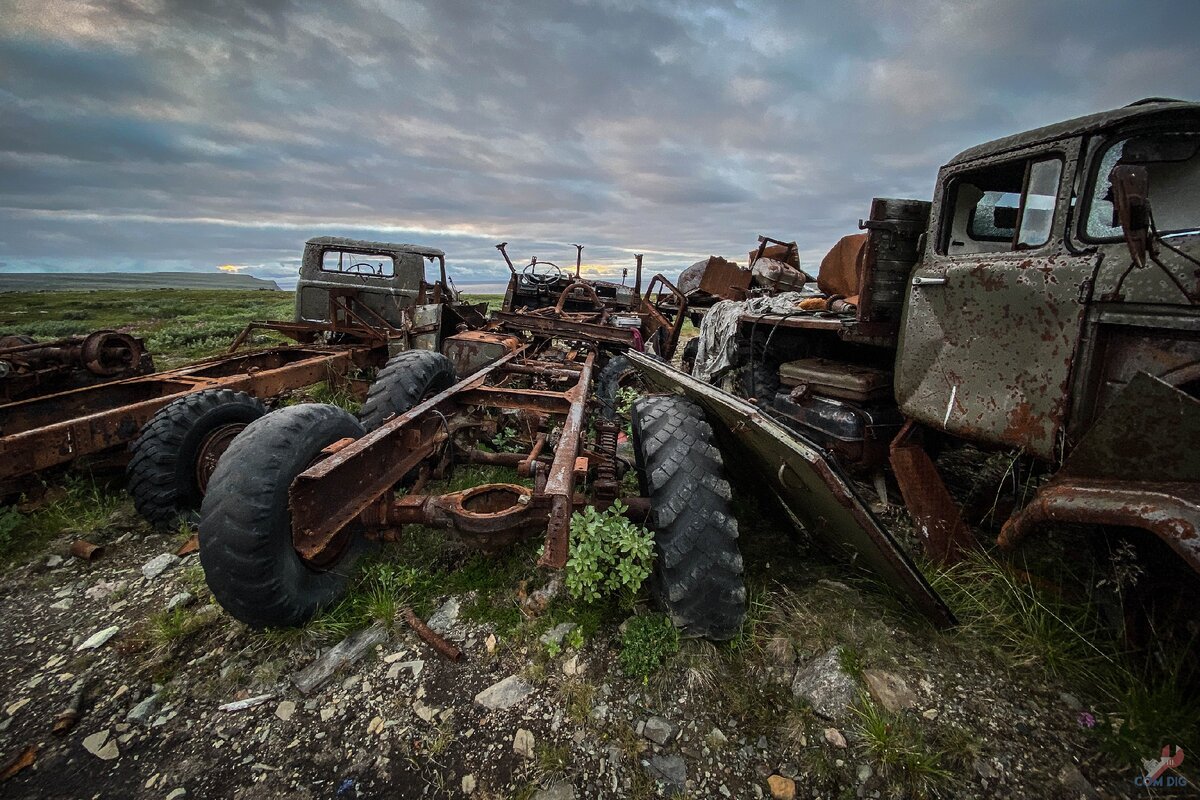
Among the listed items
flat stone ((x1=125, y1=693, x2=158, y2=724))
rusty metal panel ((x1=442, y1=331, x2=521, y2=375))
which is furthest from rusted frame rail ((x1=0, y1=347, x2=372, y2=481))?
flat stone ((x1=125, y1=693, x2=158, y2=724))

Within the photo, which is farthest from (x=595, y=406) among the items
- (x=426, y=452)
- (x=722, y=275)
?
(x=722, y=275)

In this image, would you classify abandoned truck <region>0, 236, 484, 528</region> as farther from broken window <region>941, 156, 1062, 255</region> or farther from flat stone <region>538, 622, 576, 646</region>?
broken window <region>941, 156, 1062, 255</region>

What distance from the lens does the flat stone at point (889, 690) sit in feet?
6.86

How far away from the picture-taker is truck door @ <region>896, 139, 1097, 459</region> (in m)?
2.41

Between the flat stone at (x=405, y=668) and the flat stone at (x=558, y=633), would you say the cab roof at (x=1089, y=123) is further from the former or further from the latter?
the flat stone at (x=405, y=668)

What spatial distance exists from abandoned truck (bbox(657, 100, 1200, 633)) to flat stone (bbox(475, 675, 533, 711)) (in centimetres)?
160

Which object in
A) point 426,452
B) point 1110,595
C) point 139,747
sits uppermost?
point 426,452

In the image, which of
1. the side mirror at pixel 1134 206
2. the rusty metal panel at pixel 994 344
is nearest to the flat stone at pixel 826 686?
the rusty metal panel at pixel 994 344

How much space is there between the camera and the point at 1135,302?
6.95ft

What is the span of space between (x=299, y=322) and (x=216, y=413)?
5.18 m

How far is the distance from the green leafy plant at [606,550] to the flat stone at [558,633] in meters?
0.32

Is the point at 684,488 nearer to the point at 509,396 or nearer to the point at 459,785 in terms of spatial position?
the point at 459,785

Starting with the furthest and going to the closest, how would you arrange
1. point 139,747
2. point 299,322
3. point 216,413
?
point 299,322 → point 216,413 → point 139,747

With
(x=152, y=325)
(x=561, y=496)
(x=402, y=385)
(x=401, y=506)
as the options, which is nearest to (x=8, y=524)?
(x=402, y=385)
